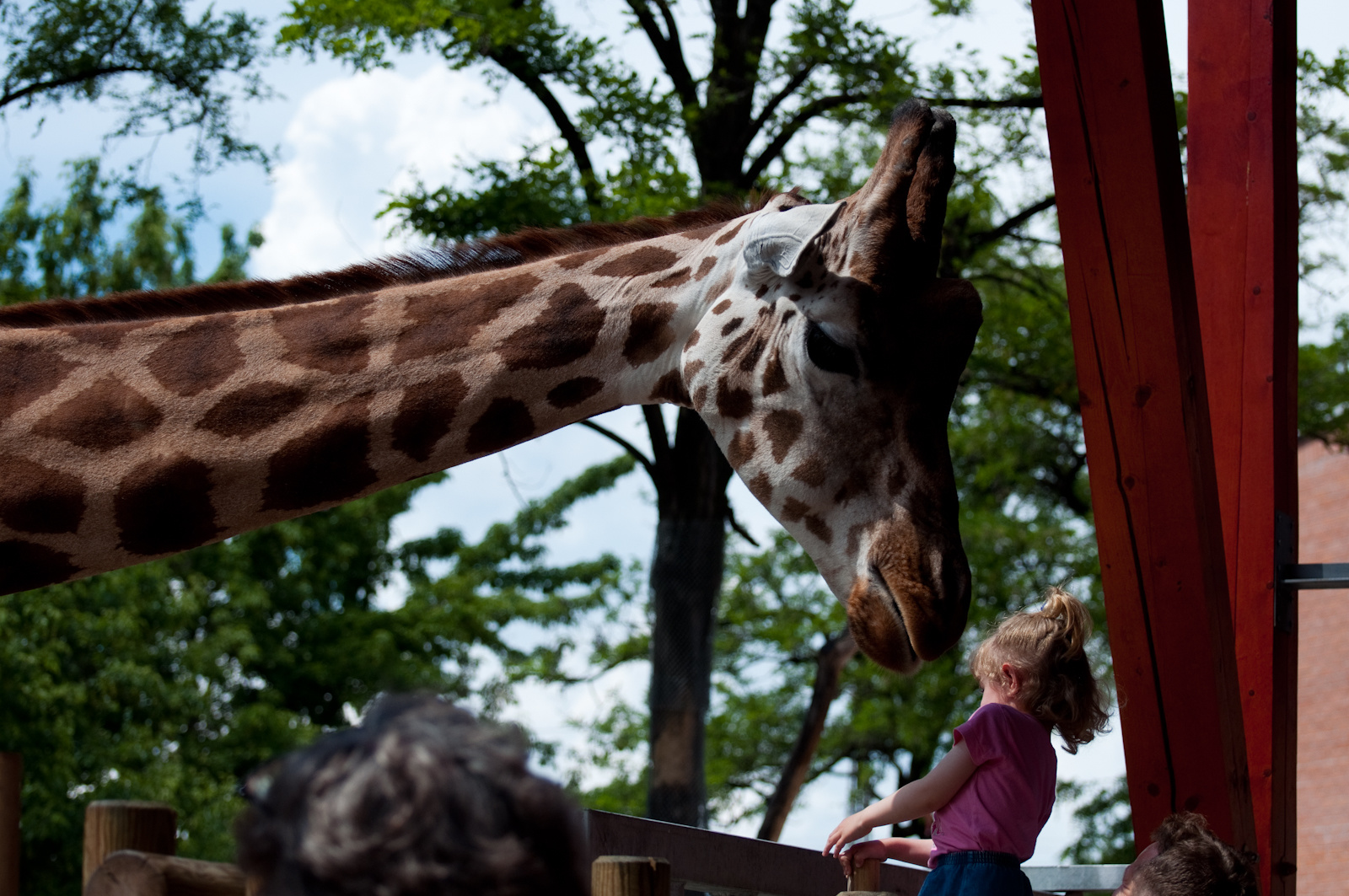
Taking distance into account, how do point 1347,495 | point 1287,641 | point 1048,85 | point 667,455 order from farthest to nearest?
point 1347,495 < point 667,455 < point 1287,641 < point 1048,85

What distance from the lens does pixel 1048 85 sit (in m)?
3.17

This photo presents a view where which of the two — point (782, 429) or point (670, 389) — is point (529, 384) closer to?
point (670, 389)

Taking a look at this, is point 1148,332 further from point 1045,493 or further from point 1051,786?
point 1045,493

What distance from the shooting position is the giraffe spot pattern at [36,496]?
2.81 meters

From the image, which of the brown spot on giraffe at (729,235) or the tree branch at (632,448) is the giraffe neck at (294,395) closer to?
the brown spot on giraffe at (729,235)

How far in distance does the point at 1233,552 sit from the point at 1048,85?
1.36m

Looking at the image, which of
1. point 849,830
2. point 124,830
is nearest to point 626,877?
point 124,830

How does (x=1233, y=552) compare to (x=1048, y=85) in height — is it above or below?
below

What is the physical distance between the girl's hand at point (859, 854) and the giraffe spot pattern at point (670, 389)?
111cm

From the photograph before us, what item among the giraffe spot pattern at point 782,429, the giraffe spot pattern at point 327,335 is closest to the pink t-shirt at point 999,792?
Answer: the giraffe spot pattern at point 782,429

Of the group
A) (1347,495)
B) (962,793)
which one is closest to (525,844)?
(962,793)

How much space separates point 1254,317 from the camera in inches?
140

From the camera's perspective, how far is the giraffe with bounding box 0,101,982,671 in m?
2.87

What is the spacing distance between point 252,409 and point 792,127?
8349 mm
